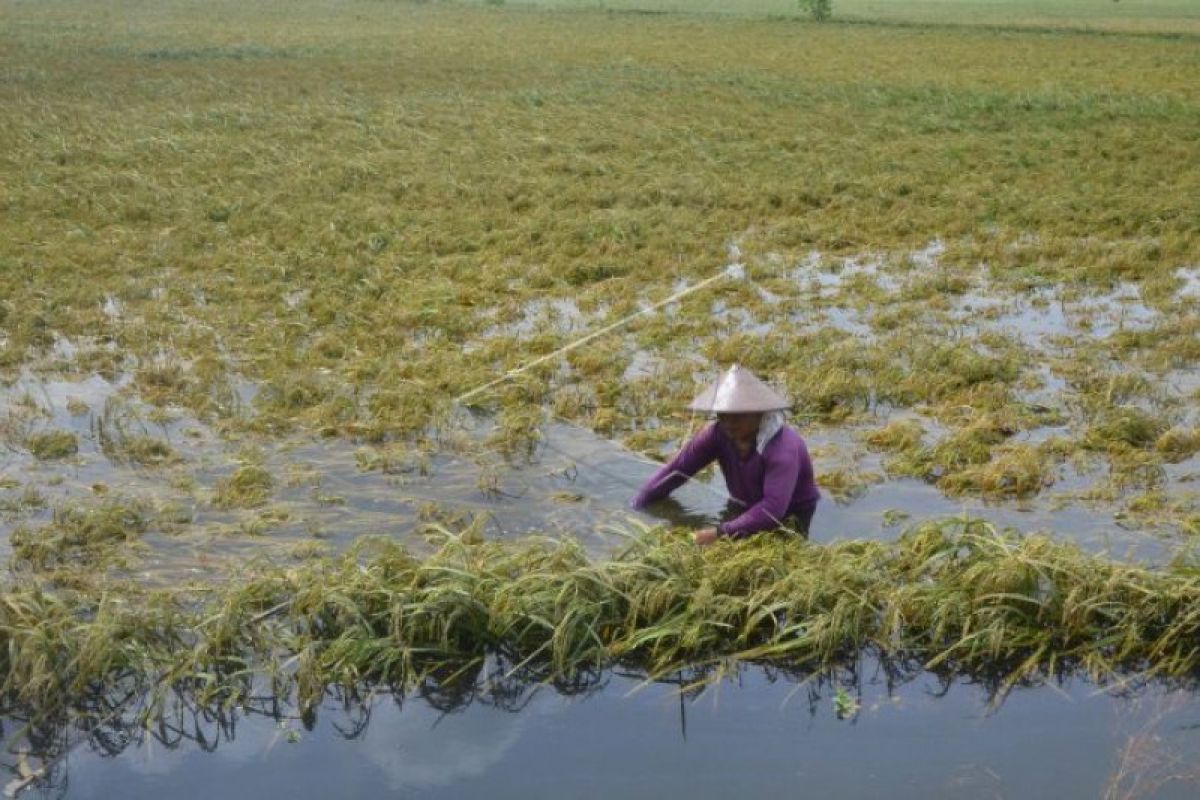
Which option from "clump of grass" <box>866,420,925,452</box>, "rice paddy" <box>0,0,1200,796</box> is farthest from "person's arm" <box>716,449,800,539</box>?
"clump of grass" <box>866,420,925,452</box>

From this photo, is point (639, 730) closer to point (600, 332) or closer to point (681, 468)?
point (681, 468)

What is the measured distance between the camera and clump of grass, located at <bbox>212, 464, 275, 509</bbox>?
6.92 meters

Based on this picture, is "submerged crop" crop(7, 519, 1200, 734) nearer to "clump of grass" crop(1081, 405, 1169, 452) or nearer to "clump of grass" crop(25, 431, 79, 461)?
"clump of grass" crop(1081, 405, 1169, 452)

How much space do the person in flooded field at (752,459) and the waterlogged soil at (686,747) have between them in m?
0.86

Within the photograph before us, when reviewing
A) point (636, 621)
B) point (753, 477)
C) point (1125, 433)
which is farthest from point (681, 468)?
point (1125, 433)

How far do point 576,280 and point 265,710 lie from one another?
6.30 m

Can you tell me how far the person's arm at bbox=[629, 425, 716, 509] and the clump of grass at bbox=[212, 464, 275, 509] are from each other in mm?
1765

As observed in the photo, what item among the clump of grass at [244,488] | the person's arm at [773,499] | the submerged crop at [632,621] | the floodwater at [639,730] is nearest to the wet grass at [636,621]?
the submerged crop at [632,621]

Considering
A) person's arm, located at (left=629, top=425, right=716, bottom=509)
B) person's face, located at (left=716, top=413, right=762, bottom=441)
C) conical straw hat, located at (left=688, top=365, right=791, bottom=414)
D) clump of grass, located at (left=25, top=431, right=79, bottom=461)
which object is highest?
conical straw hat, located at (left=688, top=365, right=791, bottom=414)

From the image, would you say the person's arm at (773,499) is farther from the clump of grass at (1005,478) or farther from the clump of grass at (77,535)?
the clump of grass at (77,535)

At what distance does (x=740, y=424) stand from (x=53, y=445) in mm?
3807

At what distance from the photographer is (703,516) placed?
6.61 m

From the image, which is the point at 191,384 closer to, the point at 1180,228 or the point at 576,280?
the point at 576,280

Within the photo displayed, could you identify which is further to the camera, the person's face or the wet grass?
the person's face
